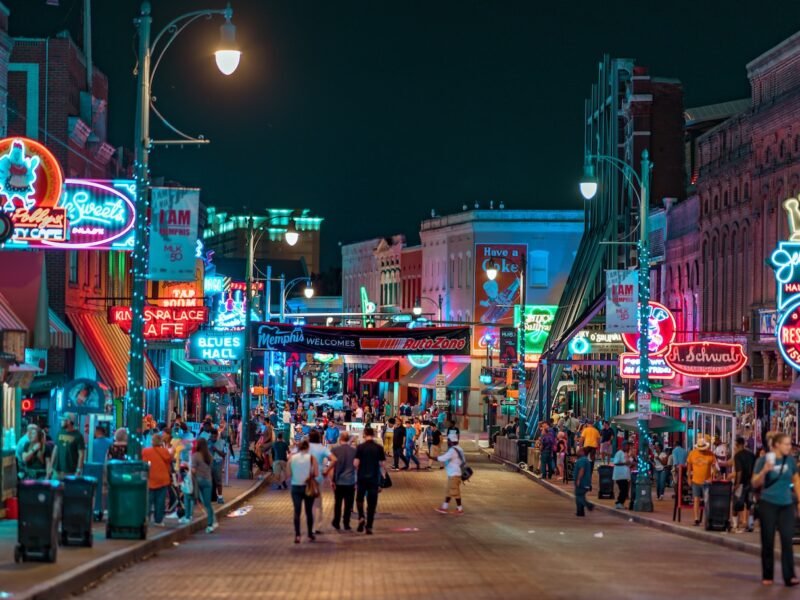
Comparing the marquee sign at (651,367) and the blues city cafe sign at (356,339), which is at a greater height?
the blues city cafe sign at (356,339)

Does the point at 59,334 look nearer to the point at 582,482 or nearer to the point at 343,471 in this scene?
the point at 343,471

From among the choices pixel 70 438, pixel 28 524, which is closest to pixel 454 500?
pixel 70 438

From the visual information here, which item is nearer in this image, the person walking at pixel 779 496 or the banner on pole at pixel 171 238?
the person walking at pixel 779 496

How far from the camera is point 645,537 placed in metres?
28.4

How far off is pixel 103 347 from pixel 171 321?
2.59 m

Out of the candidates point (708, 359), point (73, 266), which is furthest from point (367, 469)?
point (73, 266)

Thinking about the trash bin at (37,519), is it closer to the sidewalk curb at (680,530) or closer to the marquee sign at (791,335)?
the sidewalk curb at (680,530)

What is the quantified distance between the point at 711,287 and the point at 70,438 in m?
29.6

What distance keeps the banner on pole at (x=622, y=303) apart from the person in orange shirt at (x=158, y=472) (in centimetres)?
1761

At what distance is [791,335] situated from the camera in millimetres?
30547

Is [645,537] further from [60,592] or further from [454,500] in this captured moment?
[60,592]

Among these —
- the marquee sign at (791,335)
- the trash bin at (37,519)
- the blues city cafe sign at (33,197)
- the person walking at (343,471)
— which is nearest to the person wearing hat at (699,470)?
the marquee sign at (791,335)

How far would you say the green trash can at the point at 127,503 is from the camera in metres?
23.1

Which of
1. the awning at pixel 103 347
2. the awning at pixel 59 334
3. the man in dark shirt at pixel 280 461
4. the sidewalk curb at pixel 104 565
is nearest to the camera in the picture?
the sidewalk curb at pixel 104 565
